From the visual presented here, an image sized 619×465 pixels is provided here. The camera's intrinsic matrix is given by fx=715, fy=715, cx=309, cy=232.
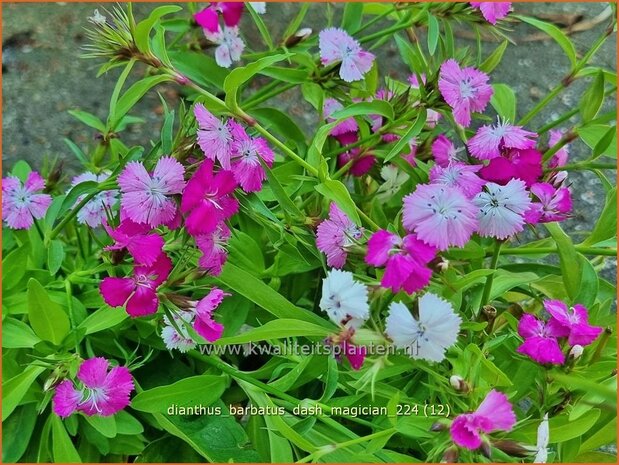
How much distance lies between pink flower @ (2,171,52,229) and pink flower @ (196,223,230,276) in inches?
16.0

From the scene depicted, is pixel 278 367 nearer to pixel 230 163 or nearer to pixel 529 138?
pixel 230 163

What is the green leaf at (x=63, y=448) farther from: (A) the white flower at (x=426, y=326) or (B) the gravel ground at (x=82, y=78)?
(B) the gravel ground at (x=82, y=78)

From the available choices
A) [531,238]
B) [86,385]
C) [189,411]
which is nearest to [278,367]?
[189,411]

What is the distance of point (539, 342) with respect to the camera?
0.80 metres

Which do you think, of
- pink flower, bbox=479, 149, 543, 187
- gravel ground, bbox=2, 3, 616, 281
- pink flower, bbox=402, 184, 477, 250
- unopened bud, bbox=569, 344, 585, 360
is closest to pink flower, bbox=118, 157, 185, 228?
pink flower, bbox=402, 184, 477, 250

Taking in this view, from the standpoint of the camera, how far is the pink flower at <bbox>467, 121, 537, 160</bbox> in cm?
85

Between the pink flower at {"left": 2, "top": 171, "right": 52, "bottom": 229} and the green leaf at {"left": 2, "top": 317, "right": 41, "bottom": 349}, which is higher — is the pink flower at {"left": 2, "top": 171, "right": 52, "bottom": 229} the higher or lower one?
the higher one

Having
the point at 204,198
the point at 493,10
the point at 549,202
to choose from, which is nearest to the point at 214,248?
the point at 204,198

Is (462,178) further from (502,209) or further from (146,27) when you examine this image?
(146,27)

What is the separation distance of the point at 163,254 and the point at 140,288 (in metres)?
0.04

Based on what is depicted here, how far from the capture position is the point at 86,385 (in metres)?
0.87

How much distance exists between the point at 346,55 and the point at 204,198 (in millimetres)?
377

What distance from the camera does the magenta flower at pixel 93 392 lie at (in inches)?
34.2

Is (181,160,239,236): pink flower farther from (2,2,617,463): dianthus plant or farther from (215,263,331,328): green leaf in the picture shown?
(215,263,331,328): green leaf
